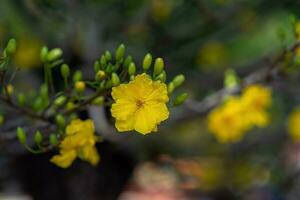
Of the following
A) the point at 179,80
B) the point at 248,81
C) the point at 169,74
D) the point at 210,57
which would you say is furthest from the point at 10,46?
the point at 210,57

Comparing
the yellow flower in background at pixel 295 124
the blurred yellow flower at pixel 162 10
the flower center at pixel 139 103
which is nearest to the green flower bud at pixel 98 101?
the flower center at pixel 139 103

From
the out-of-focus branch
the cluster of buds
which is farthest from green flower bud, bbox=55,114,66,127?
the out-of-focus branch

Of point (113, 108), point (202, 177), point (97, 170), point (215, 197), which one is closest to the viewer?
point (113, 108)

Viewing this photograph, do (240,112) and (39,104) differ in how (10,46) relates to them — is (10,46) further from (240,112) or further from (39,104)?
(240,112)

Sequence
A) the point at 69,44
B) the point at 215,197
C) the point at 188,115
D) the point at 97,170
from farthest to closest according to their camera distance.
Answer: the point at 215,197, the point at 97,170, the point at 69,44, the point at 188,115

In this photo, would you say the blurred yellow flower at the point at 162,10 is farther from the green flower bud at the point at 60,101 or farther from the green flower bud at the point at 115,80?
the green flower bud at the point at 115,80

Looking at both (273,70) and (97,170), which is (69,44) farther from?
(273,70)

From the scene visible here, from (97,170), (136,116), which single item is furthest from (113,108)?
(97,170)

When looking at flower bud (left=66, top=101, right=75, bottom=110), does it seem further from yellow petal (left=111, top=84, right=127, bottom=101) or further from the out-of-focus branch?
the out-of-focus branch
